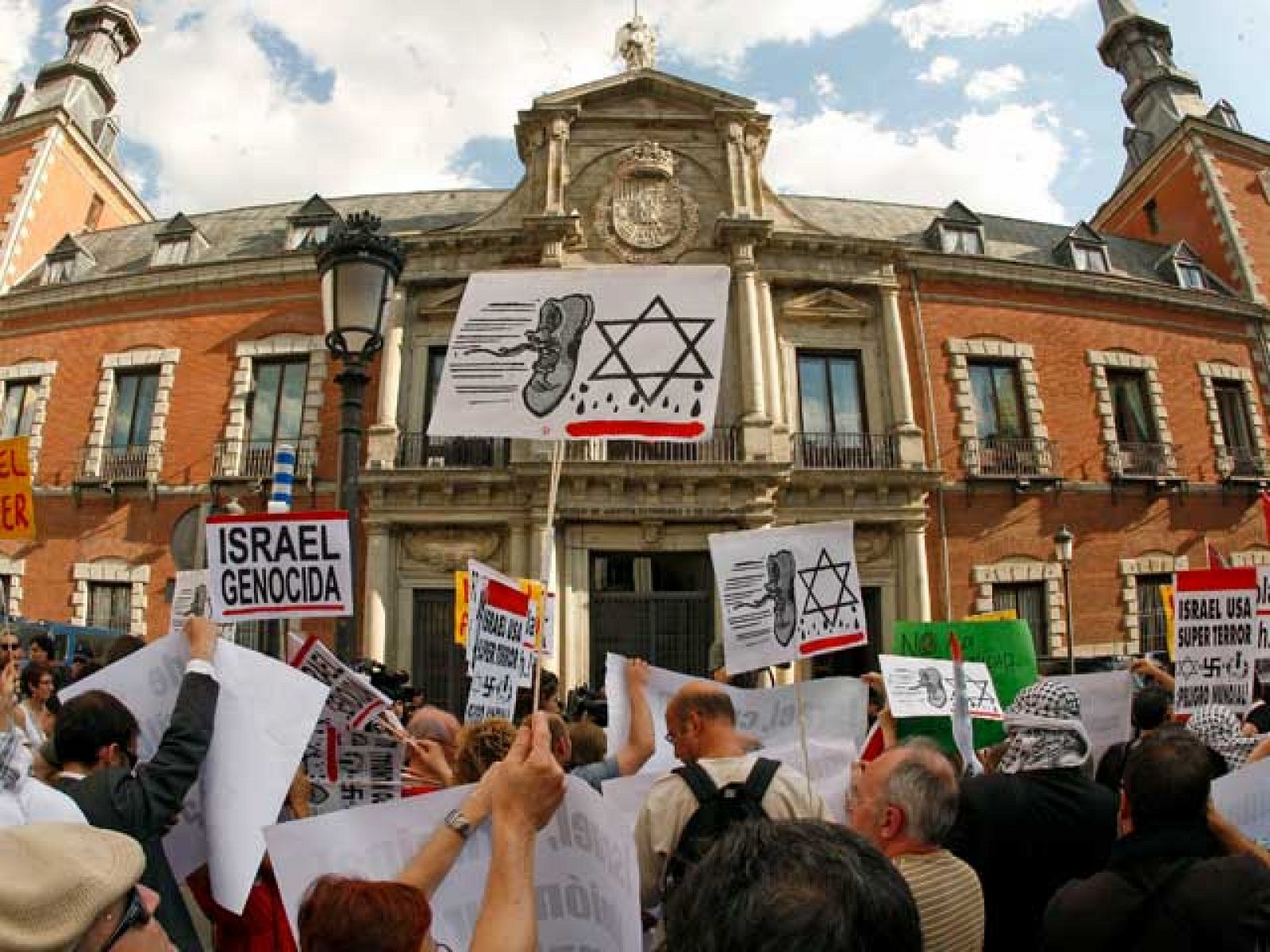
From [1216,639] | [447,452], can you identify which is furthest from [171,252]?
[1216,639]

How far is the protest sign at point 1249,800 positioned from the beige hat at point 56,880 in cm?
372

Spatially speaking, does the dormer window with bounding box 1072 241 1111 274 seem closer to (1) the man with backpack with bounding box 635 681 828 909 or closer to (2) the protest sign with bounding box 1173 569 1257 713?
(2) the protest sign with bounding box 1173 569 1257 713

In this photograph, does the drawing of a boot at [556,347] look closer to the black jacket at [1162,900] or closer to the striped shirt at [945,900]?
the striped shirt at [945,900]

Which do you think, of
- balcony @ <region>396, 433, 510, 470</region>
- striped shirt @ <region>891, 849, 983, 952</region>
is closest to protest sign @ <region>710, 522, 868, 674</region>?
striped shirt @ <region>891, 849, 983, 952</region>

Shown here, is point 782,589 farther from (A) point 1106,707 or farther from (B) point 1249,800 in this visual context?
(B) point 1249,800

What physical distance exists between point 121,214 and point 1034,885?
33.6 metres

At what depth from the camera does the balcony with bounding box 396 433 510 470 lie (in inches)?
731

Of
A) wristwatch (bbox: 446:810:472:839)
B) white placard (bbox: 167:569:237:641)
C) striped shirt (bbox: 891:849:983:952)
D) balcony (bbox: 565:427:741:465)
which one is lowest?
striped shirt (bbox: 891:849:983:952)

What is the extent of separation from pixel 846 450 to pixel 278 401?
1282 centimetres

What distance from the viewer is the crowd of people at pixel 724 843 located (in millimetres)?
1222

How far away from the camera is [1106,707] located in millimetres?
5891

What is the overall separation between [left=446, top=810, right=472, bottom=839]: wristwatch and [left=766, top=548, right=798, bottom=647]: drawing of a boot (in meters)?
3.87

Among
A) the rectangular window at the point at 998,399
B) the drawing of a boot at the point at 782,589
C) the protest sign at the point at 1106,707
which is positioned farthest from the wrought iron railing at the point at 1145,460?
the drawing of a boot at the point at 782,589

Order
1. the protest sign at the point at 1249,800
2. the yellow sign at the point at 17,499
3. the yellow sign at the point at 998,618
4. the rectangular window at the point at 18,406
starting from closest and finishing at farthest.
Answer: the protest sign at the point at 1249,800
the yellow sign at the point at 17,499
the yellow sign at the point at 998,618
the rectangular window at the point at 18,406
